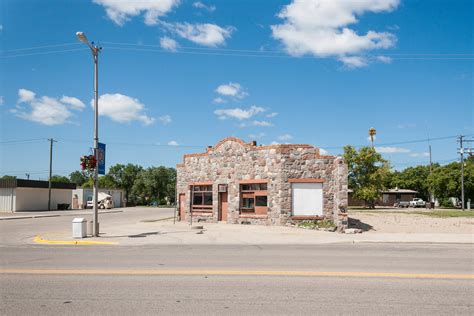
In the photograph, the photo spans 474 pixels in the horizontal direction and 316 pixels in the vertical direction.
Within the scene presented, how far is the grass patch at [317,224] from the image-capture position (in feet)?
78.4

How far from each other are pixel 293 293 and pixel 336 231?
15477mm

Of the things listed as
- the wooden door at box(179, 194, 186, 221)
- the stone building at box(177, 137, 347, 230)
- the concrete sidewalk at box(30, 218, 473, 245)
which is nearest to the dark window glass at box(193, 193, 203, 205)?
the stone building at box(177, 137, 347, 230)

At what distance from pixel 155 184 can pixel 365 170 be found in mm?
44796

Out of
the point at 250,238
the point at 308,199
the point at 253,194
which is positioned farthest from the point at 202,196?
the point at 250,238

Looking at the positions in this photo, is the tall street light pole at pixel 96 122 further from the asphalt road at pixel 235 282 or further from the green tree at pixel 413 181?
the green tree at pixel 413 181

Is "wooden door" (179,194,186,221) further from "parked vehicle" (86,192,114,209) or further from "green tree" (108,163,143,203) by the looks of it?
"green tree" (108,163,143,203)

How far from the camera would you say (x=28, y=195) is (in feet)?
175

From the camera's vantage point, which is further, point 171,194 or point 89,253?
point 171,194

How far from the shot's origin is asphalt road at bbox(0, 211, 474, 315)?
702cm

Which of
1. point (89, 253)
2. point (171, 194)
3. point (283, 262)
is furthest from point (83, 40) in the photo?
point (171, 194)

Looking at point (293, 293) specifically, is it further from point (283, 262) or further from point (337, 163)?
point (337, 163)

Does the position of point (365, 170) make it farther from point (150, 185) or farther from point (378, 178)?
point (150, 185)

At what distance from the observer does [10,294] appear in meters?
7.91

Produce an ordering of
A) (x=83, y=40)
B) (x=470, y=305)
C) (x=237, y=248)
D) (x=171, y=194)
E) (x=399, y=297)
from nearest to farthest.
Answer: (x=470, y=305), (x=399, y=297), (x=237, y=248), (x=83, y=40), (x=171, y=194)
